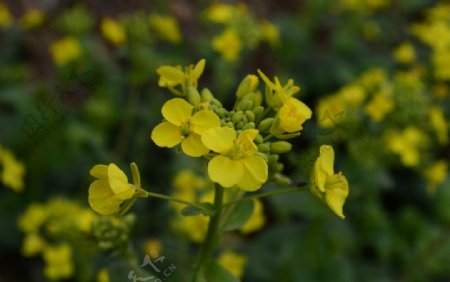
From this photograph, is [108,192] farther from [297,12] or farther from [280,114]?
[297,12]

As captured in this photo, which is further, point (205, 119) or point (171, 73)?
point (171, 73)

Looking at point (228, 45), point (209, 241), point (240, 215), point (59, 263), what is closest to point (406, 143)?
point (228, 45)

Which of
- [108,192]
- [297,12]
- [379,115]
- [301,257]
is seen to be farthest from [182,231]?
[297,12]

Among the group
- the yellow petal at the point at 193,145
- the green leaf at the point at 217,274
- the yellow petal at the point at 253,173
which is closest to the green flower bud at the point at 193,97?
the yellow petal at the point at 193,145

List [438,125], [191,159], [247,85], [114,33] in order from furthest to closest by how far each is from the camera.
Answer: [191,159] < [114,33] < [438,125] < [247,85]

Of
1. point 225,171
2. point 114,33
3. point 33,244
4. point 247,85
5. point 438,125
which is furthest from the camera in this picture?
point 114,33

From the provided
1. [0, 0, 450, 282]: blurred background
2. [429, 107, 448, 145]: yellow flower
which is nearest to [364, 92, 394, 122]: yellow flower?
[0, 0, 450, 282]: blurred background

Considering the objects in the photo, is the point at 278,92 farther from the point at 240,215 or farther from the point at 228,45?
the point at 228,45
